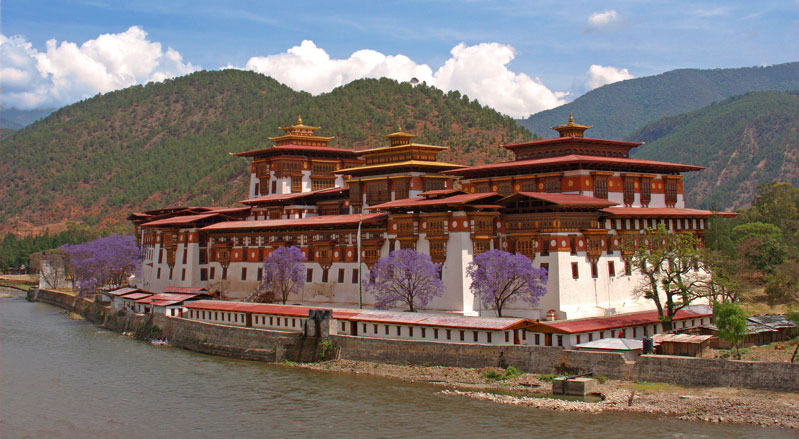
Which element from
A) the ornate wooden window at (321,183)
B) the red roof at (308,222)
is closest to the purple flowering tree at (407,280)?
the red roof at (308,222)

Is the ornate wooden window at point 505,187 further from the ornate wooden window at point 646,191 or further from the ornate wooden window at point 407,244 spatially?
the ornate wooden window at point 646,191

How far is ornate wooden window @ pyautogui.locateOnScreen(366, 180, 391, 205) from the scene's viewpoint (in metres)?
74.6

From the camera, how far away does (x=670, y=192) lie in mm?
71375

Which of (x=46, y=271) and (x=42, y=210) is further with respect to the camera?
(x=42, y=210)

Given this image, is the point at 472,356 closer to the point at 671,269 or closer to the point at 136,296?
the point at 671,269

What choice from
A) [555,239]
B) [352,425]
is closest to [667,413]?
[352,425]

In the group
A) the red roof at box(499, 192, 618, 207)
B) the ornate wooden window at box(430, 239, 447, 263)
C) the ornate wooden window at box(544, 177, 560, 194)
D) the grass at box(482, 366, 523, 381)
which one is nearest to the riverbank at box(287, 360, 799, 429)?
the grass at box(482, 366, 523, 381)

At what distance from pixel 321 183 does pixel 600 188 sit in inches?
1512

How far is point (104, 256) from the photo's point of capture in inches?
3698

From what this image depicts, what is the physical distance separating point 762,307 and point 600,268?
16.4 m

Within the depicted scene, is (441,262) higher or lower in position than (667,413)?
higher

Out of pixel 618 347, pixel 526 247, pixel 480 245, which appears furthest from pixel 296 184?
pixel 618 347

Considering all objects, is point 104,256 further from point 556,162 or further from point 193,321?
point 556,162

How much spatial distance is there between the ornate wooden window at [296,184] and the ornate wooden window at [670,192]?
3971cm
